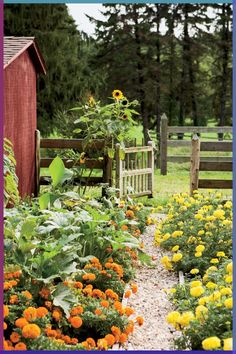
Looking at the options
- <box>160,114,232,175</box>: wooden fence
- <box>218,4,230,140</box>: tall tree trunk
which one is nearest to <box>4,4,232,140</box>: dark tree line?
<box>218,4,230,140</box>: tall tree trunk

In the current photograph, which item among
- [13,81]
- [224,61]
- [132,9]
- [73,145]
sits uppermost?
[132,9]

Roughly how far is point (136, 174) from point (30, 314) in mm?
6736

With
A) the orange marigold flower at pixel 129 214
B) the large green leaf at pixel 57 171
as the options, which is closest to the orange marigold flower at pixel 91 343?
the large green leaf at pixel 57 171

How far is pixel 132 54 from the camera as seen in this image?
1786 cm

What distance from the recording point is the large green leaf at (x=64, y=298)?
380cm

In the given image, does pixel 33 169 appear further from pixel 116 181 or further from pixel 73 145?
pixel 116 181

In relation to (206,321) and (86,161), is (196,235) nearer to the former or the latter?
(206,321)

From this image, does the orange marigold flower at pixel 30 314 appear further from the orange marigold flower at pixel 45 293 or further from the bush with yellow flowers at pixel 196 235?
the bush with yellow flowers at pixel 196 235

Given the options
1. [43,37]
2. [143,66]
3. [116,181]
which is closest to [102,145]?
[116,181]

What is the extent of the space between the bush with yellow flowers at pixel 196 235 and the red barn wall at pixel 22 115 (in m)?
Answer: 2.66

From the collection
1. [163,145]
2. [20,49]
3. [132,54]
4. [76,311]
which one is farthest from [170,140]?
[76,311]

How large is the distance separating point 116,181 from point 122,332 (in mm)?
5589

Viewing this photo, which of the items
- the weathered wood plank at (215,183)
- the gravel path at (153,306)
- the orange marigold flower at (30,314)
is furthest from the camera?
the weathered wood plank at (215,183)

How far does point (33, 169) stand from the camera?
33.3 ft
